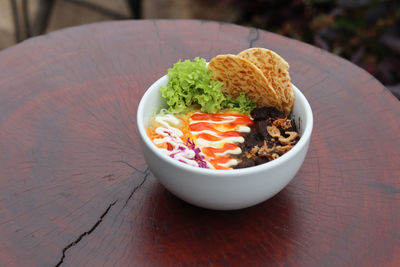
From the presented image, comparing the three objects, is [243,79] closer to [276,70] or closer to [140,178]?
[276,70]

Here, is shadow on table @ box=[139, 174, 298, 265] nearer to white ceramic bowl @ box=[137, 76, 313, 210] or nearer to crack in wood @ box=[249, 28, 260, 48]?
white ceramic bowl @ box=[137, 76, 313, 210]

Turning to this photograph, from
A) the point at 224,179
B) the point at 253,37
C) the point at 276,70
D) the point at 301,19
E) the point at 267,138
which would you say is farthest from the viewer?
the point at 301,19

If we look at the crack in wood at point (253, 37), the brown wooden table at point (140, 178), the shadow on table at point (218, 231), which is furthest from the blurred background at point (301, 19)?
the shadow on table at point (218, 231)

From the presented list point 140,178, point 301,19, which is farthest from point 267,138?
point 301,19

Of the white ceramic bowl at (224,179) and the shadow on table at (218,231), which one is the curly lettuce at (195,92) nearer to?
the white ceramic bowl at (224,179)

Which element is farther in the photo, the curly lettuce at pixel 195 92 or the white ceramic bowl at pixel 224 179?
the curly lettuce at pixel 195 92

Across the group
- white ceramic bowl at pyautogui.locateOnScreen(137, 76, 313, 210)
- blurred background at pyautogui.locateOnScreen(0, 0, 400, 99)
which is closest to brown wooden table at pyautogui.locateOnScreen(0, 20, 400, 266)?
white ceramic bowl at pyautogui.locateOnScreen(137, 76, 313, 210)
